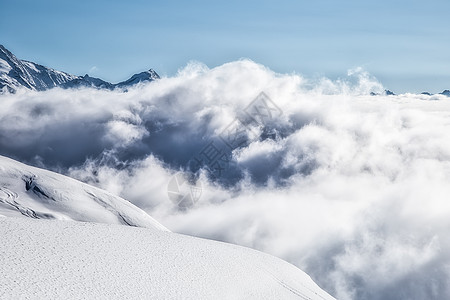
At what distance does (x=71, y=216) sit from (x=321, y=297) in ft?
135

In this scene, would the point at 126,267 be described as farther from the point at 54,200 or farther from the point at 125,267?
the point at 54,200

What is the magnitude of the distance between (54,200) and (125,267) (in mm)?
44859

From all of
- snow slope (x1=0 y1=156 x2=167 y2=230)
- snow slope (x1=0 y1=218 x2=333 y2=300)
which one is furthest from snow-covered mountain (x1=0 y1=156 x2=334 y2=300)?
snow slope (x1=0 y1=156 x2=167 y2=230)

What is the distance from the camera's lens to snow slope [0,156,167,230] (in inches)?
2130

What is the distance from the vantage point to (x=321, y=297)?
22.2 meters

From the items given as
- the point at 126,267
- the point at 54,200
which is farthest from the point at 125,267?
the point at 54,200

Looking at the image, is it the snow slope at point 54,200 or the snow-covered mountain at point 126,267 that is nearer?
the snow-covered mountain at point 126,267

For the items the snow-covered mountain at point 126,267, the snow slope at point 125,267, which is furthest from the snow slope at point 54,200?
the snow slope at point 125,267

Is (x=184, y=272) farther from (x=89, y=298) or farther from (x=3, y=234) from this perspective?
(x=3, y=234)

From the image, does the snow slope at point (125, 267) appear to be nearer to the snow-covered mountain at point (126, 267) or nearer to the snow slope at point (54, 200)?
the snow-covered mountain at point (126, 267)

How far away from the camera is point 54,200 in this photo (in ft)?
190

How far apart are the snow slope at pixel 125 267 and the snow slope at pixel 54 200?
3457 centimetres

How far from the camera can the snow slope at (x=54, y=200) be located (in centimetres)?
5409

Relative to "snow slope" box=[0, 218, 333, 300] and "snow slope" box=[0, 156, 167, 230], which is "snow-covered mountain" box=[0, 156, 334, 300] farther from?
"snow slope" box=[0, 156, 167, 230]
